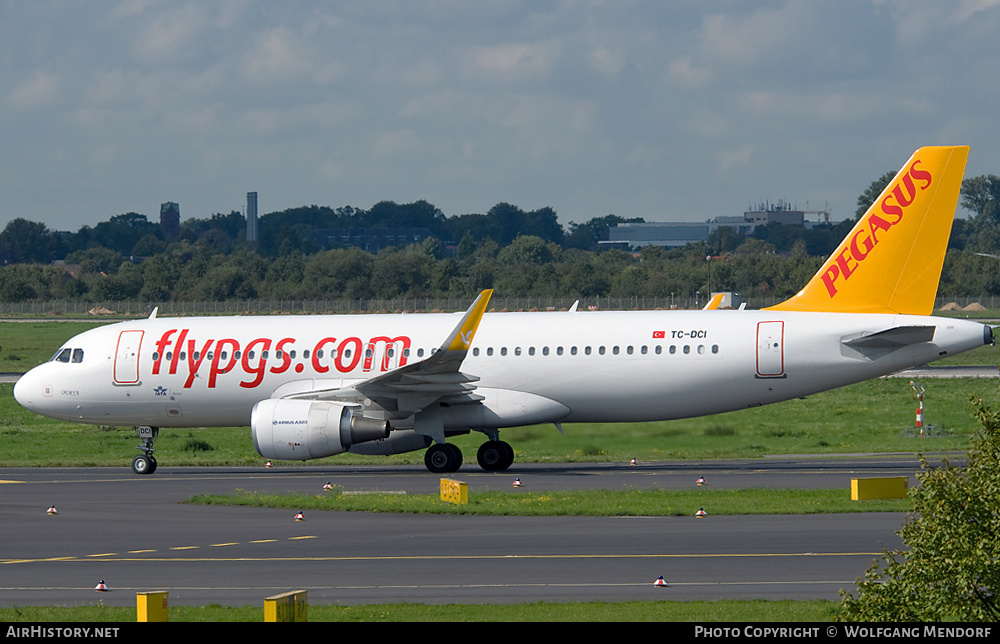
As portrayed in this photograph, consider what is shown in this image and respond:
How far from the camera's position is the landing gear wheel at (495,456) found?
1273 inches

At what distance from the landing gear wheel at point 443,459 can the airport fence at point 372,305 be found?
57752 millimetres

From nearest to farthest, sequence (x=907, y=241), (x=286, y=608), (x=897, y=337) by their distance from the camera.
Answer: (x=286, y=608) < (x=897, y=337) < (x=907, y=241)

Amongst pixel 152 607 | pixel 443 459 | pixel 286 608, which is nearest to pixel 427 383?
pixel 443 459

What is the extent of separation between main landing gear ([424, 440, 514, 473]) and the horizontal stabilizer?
887cm

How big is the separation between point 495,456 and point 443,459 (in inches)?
53.1

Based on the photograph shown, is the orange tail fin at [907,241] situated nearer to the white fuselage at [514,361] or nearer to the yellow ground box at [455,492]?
the white fuselage at [514,361]

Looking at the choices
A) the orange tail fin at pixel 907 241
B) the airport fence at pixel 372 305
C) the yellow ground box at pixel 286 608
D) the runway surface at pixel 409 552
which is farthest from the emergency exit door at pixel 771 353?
the airport fence at pixel 372 305

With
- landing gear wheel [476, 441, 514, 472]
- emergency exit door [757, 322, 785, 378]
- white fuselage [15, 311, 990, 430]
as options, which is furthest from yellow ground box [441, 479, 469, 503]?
emergency exit door [757, 322, 785, 378]

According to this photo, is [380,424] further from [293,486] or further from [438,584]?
[438,584]

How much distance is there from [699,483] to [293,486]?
29.9 ft

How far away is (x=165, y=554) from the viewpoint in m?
20.1

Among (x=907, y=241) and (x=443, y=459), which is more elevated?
(x=907, y=241)

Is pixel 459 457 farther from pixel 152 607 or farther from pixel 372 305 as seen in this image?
pixel 372 305

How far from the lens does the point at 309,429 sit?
3017 cm
